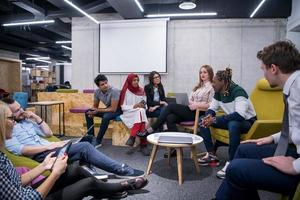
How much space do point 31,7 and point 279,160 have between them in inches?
265

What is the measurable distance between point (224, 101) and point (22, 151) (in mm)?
2224

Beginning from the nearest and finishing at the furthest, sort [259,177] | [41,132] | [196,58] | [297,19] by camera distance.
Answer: [259,177]
[41,132]
[297,19]
[196,58]

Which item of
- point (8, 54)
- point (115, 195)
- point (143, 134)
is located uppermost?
point (8, 54)

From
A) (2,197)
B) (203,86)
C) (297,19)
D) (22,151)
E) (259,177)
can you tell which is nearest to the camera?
(2,197)

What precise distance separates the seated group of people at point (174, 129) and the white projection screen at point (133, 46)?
7.28 ft

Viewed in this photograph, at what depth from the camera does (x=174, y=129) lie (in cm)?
377

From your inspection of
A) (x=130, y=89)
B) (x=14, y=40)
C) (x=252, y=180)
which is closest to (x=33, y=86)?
(x=14, y=40)

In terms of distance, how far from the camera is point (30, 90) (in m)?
14.1

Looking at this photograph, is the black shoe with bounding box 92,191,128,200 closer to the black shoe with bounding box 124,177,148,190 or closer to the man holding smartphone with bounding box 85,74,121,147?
the black shoe with bounding box 124,177,148,190

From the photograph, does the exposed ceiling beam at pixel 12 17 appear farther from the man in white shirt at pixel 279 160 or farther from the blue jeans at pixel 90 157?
the man in white shirt at pixel 279 160

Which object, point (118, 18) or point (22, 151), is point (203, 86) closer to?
point (22, 151)

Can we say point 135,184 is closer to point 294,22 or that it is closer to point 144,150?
point 144,150

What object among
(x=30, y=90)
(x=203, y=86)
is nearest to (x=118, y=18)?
(x=203, y=86)

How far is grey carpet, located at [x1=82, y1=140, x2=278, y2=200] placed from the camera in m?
2.39
